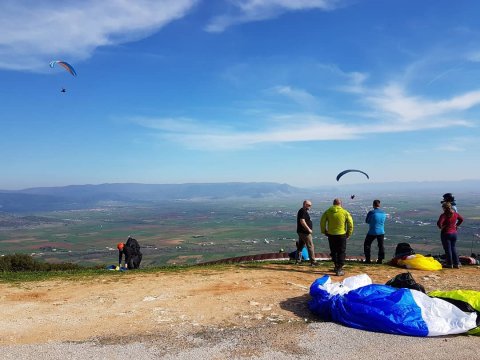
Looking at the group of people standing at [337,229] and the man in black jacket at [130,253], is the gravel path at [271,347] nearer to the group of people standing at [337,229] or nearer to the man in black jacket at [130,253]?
the group of people standing at [337,229]

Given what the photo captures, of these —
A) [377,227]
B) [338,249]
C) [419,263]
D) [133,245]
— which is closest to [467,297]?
[338,249]

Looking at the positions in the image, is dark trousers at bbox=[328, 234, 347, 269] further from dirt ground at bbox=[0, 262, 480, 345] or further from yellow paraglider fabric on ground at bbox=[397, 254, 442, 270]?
yellow paraglider fabric on ground at bbox=[397, 254, 442, 270]

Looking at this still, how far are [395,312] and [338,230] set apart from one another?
4.54 m

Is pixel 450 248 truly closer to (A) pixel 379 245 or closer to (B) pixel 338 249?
(A) pixel 379 245

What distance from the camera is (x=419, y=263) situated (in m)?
11.0

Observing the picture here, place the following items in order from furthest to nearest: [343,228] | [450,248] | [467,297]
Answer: [450,248] → [343,228] → [467,297]

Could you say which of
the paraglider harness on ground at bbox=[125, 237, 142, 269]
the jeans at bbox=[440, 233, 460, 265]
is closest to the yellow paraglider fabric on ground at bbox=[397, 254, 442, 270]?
the jeans at bbox=[440, 233, 460, 265]

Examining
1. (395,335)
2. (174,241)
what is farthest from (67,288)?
(174,241)

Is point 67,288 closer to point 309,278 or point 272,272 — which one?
point 272,272

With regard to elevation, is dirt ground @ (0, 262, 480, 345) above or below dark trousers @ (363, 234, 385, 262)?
below

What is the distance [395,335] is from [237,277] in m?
5.07

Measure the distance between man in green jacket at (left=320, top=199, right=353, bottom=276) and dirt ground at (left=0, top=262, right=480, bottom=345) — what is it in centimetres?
56

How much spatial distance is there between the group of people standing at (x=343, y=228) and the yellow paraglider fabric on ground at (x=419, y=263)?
59cm

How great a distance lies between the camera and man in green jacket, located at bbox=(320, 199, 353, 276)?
1030 cm
